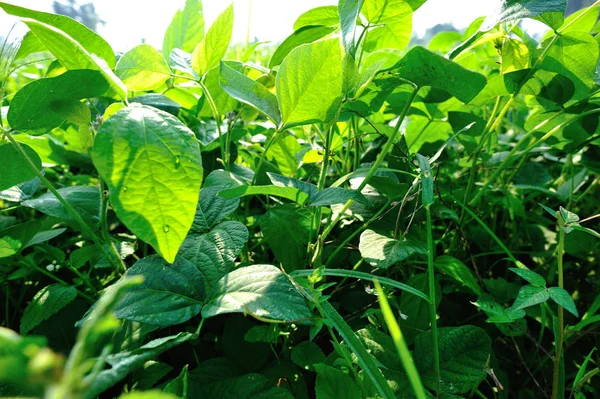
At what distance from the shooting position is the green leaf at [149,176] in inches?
14.6

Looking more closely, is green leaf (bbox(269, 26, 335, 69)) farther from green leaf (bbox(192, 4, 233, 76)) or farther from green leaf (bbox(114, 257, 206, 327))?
green leaf (bbox(114, 257, 206, 327))

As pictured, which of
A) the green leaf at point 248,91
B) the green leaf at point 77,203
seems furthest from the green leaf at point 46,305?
the green leaf at point 248,91

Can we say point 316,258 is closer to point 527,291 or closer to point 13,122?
point 527,291

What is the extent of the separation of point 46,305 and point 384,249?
459 millimetres

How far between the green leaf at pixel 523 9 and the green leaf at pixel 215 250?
40cm

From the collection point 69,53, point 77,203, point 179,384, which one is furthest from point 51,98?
point 179,384

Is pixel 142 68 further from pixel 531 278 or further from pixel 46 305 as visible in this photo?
pixel 531 278

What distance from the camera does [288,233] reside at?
0.60 m

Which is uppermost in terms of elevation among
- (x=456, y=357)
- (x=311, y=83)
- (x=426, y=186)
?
(x=311, y=83)

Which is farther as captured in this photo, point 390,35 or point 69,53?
point 390,35

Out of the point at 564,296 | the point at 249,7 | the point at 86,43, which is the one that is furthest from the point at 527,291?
the point at 249,7

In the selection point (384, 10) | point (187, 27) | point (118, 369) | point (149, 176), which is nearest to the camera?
point (118, 369)

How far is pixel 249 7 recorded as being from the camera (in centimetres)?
92

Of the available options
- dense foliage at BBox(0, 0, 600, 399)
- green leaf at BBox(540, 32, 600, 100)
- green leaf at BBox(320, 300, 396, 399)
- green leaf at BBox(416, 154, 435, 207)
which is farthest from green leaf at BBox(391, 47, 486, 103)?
green leaf at BBox(320, 300, 396, 399)
